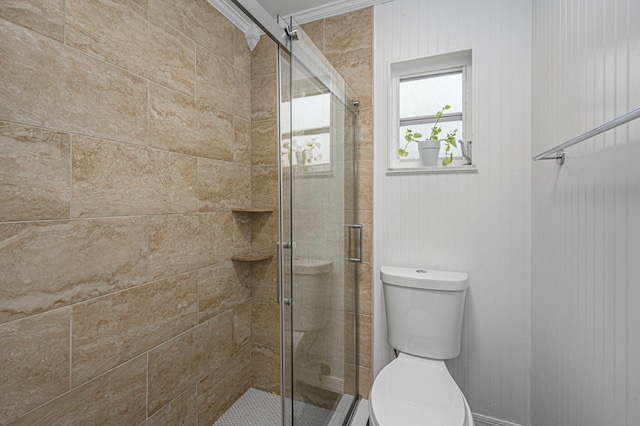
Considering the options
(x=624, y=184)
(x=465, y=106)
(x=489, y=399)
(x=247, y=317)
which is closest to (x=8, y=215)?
(x=247, y=317)

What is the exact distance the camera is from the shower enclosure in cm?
102

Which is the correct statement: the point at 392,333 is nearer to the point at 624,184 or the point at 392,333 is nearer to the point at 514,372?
the point at 514,372

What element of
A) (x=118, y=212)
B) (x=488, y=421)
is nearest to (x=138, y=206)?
(x=118, y=212)

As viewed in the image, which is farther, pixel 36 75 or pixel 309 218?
pixel 309 218

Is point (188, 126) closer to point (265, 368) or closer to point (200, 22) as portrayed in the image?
point (200, 22)

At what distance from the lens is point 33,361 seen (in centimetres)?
99

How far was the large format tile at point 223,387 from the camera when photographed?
1679 millimetres

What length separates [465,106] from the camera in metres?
1.67

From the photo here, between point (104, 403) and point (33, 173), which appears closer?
point (33, 173)

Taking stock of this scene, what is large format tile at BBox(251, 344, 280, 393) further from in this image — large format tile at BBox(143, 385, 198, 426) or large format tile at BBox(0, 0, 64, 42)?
large format tile at BBox(0, 0, 64, 42)

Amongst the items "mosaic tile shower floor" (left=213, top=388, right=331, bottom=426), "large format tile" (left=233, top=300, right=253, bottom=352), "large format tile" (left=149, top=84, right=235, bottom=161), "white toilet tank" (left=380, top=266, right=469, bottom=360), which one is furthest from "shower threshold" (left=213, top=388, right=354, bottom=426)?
"large format tile" (left=149, top=84, right=235, bottom=161)

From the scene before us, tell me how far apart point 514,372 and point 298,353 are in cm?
116

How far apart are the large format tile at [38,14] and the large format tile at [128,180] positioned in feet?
1.13

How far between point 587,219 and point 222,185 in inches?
64.3
